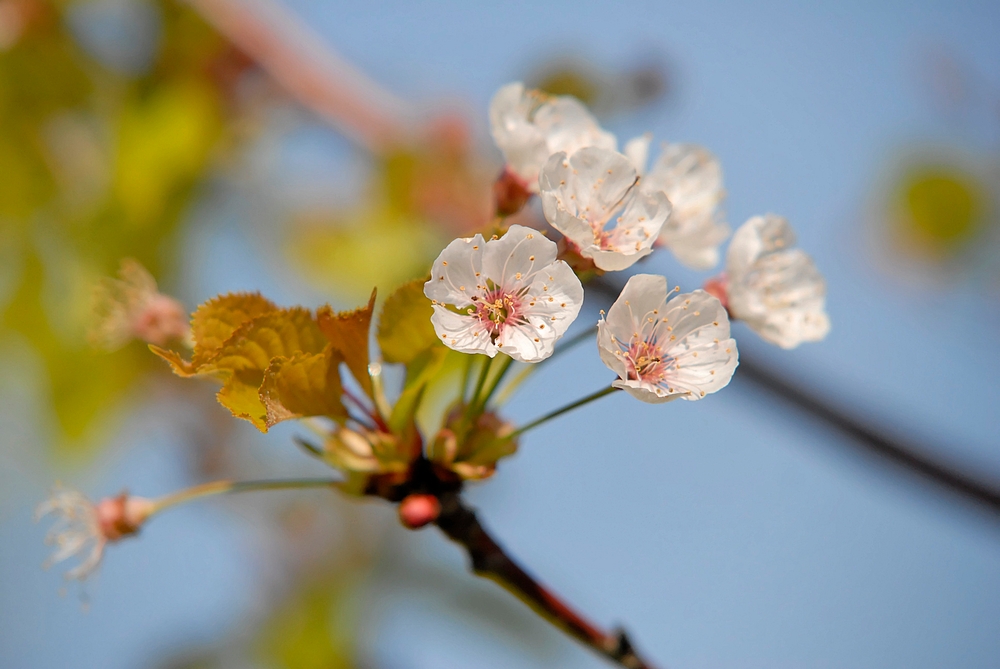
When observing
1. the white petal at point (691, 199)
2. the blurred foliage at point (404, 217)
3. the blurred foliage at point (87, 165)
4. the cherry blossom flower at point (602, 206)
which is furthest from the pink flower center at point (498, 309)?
the blurred foliage at point (87, 165)

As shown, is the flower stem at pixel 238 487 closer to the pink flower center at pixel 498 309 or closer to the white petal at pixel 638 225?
the pink flower center at pixel 498 309

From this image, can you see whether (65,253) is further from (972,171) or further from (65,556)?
(972,171)

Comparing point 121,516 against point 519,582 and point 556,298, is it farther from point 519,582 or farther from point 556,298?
point 556,298

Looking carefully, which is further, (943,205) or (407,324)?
(943,205)

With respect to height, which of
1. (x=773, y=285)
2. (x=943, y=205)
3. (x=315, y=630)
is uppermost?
(x=943, y=205)

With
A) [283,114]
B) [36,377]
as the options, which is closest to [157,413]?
[36,377]

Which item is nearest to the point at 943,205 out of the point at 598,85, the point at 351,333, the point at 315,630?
the point at 598,85
